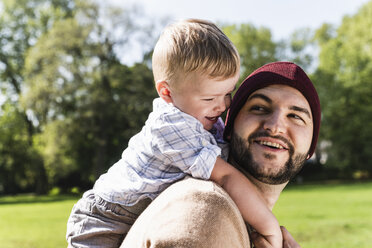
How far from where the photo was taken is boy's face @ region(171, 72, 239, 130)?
73.7 inches

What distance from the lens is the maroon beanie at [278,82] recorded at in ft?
6.75

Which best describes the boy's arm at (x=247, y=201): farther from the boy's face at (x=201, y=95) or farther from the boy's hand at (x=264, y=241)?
the boy's face at (x=201, y=95)

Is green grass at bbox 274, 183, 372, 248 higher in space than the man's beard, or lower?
lower

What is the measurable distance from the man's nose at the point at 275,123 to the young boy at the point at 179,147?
21cm

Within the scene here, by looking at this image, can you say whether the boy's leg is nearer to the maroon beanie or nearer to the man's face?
the man's face

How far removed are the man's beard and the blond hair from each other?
1.08ft

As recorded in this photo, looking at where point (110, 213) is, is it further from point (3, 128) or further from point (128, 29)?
point (3, 128)

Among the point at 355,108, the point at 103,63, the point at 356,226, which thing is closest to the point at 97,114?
the point at 103,63

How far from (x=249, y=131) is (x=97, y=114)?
103 feet

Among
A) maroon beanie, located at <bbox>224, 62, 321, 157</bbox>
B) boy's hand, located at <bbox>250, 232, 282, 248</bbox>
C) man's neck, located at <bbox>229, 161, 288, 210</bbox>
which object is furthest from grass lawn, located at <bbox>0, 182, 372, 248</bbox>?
boy's hand, located at <bbox>250, 232, 282, 248</bbox>

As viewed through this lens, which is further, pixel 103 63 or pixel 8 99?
pixel 8 99

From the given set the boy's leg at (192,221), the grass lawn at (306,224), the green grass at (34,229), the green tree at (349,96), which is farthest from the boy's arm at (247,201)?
the green tree at (349,96)

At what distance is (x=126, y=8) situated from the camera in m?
32.7

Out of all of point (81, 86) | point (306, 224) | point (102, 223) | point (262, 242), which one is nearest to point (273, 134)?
point (262, 242)
